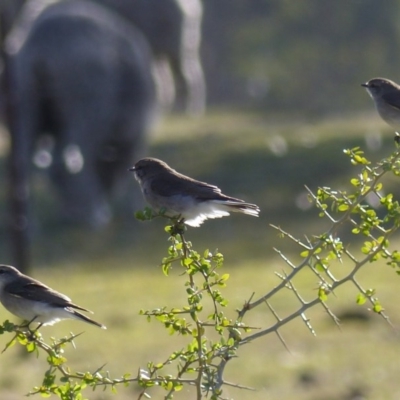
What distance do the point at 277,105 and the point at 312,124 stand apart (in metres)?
4.32

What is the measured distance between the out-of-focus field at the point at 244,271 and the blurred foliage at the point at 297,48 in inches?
143

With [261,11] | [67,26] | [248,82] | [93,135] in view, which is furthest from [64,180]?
[261,11]

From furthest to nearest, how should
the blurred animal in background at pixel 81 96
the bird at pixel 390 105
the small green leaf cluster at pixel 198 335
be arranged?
1. the blurred animal in background at pixel 81 96
2. the bird at pixel 390 105
3. the small green leaf cluster at pixel 198 335

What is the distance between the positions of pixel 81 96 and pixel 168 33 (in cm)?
255

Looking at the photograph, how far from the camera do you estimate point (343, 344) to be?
1021cm

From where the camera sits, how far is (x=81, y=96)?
16.6 m

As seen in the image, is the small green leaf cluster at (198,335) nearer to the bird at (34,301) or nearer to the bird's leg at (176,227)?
the bird's leg at (176,227)

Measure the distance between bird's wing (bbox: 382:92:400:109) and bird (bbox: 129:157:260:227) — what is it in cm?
121

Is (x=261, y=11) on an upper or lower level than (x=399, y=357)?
upper

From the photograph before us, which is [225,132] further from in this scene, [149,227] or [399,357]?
[399,357]

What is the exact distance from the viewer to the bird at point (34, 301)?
472 centimetres

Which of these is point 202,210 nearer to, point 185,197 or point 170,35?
point 185,197

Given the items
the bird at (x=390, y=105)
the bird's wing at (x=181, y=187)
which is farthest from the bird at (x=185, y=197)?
the bird at (x=390, y=105)

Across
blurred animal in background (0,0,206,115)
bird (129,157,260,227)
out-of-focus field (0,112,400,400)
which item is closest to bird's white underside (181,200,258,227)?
bird (129,157,260,227)
